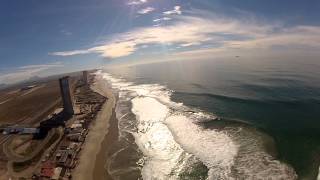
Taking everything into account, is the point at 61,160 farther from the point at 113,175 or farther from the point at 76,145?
the point at 113,175

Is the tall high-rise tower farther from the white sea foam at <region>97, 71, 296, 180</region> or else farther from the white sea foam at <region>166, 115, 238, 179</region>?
the white sea foam at <region>166, 115, 238, 179</region>

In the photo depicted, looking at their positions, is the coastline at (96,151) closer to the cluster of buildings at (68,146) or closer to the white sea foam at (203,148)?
the cluster of buildings at (68,146)

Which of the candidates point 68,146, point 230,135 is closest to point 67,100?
point 68,146

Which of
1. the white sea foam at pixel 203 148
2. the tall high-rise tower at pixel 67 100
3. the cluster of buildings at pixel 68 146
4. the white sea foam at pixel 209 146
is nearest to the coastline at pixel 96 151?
the cluster of buildings at pixel 68 146

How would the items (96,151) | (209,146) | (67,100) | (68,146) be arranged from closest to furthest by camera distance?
(209,146), (96,151), (68,146), (67,100)

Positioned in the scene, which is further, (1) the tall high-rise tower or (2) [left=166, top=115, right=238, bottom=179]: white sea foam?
(1) the tall high-rise tower

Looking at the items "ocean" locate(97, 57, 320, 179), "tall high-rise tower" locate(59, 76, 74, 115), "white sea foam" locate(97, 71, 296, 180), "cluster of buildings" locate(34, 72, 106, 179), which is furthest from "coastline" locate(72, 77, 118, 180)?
"tall high-rise tower" locate(59, 76, 74, 115)

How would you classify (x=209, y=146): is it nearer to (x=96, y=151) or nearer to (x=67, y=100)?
(x=96, y=151)

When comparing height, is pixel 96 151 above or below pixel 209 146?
below

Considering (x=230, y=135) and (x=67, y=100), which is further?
(x=67, y=100)
